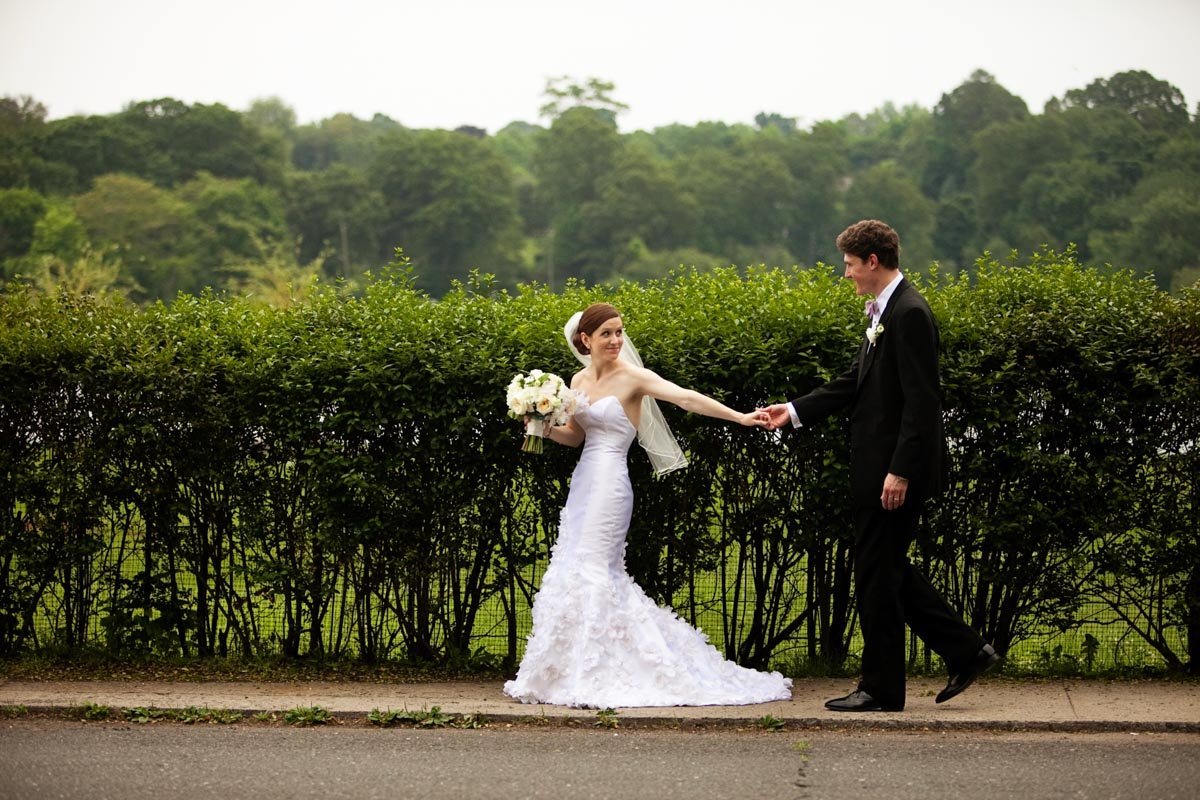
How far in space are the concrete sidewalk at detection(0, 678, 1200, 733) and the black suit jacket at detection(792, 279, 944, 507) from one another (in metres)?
1.12

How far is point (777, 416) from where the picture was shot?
278 inches

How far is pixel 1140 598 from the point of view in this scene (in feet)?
25.0

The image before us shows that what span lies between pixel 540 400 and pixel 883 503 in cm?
181

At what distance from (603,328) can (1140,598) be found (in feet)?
11.2

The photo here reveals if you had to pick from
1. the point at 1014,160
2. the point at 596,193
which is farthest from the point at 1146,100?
the point at 596,193

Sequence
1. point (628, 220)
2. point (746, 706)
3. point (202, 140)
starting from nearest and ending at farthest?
point (746, 706) < point (202, 140) < point (628, 220)

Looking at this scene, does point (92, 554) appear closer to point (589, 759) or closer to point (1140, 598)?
point (589, 759)

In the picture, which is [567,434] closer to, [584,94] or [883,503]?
Result: [883,503]

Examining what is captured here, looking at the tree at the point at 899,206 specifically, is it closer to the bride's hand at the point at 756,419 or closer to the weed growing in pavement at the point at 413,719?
the bride's hand at the point at 756,419

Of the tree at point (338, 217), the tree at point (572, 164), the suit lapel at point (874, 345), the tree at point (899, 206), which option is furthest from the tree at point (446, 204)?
the suit lapel at point (874, 345)

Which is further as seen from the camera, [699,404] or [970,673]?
[699,404]

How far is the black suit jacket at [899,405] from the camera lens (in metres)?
6.49

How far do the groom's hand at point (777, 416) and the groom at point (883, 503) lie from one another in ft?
1.28

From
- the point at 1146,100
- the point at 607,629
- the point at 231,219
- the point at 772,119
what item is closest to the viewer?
the point at 607,629
